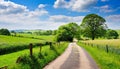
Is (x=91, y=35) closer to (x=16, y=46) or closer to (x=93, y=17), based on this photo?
(x=93, y=17)

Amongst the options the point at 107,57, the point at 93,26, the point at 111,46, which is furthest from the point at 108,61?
the point at 93,26

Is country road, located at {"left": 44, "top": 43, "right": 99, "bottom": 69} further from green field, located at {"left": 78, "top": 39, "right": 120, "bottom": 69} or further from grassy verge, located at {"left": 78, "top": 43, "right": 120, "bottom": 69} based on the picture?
green field, located at {"left": 78, "top": 39, "right": 120, "bottom": 69}

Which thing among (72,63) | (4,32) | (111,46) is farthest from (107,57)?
(4,32)

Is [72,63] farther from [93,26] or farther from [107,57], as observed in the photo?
[93,26]

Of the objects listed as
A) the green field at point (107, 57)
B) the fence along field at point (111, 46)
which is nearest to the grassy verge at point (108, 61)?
the green field at point (107, 57)

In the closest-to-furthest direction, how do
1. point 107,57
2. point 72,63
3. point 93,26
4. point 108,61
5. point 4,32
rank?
point 72,63 < point 108,61 < point 107,57 < point 93,26 < point 4,32

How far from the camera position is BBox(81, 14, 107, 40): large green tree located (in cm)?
9731

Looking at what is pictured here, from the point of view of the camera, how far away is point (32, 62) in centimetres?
1672

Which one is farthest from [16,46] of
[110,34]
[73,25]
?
[110,34]

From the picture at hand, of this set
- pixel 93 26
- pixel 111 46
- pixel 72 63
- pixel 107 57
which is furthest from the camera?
pixel 93 26

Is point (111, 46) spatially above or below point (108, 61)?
above

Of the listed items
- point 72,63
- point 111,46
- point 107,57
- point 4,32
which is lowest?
point 72,63

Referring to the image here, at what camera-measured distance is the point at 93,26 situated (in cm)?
9838

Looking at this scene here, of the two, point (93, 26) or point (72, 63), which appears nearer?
point (72, 63)
